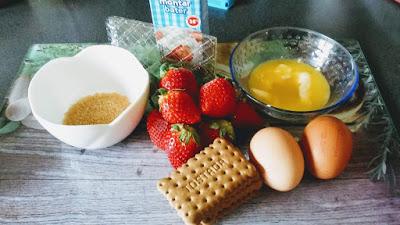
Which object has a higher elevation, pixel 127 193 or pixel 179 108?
pixel 179 108

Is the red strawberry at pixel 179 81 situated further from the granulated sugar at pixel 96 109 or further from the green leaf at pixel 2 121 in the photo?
the green leaf at pixel 2 121

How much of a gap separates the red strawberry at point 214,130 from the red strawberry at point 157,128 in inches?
2.9

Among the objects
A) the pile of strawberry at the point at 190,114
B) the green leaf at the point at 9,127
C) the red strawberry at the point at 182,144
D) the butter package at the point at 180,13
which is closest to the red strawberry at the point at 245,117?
the pile of strawberry at the point at 190,114

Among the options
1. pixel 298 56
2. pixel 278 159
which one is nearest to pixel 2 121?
pixel 278 159

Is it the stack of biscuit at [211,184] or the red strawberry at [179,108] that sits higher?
the red strawberry at [179,108]

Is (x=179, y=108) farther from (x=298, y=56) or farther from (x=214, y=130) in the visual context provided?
(x=298, y=56)

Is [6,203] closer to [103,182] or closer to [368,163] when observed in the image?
[103,182]

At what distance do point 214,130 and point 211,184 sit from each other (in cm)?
13

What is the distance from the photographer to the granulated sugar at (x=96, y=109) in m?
0.88

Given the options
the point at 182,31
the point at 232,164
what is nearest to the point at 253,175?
the point at 232,164

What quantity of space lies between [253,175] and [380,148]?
1.05 ft

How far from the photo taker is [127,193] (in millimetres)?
789

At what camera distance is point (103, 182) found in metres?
0.81

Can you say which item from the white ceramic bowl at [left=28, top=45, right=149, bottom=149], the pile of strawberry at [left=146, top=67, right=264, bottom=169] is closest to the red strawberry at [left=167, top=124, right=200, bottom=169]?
the pile of strawberry at [left=146, top=67, right=264, bottom=169]
